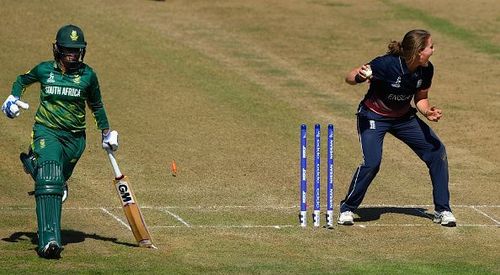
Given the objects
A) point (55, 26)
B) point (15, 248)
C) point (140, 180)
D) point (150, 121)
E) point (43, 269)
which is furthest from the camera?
point (55, 26)

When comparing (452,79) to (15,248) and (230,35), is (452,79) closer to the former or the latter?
(230,35)

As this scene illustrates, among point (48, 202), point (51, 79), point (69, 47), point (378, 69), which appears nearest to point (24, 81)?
point (51, 79)

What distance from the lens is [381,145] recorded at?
15266mm

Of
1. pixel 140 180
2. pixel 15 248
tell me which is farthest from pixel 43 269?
pixel 140 180

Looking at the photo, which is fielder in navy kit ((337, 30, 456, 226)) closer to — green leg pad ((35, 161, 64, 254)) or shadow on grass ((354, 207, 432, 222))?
shadow on grass ((354, 207, 432, 222))

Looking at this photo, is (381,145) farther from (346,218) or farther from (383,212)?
(383,212)

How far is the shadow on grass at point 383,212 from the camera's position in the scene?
51.9ft

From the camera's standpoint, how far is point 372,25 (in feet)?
93.9

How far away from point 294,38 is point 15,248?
1483 centimetres

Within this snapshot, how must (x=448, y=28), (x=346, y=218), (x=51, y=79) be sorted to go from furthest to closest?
(x=448, y=28), (x=346, y=218), (x=51, y=79)

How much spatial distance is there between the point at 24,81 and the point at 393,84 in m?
4.24

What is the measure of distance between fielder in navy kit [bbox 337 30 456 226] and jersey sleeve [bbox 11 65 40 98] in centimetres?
365

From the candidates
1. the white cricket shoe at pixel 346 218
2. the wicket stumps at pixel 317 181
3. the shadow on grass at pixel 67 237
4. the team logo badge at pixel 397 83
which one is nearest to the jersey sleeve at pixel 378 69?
the team logo badge at pixel 397 83

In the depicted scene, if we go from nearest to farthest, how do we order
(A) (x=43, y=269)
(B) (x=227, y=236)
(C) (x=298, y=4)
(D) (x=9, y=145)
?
(A) (x=43, y=269) < (B) (x=227, y=236) < (D) (x=9, y=145) < (C) (x=298, y=4)
